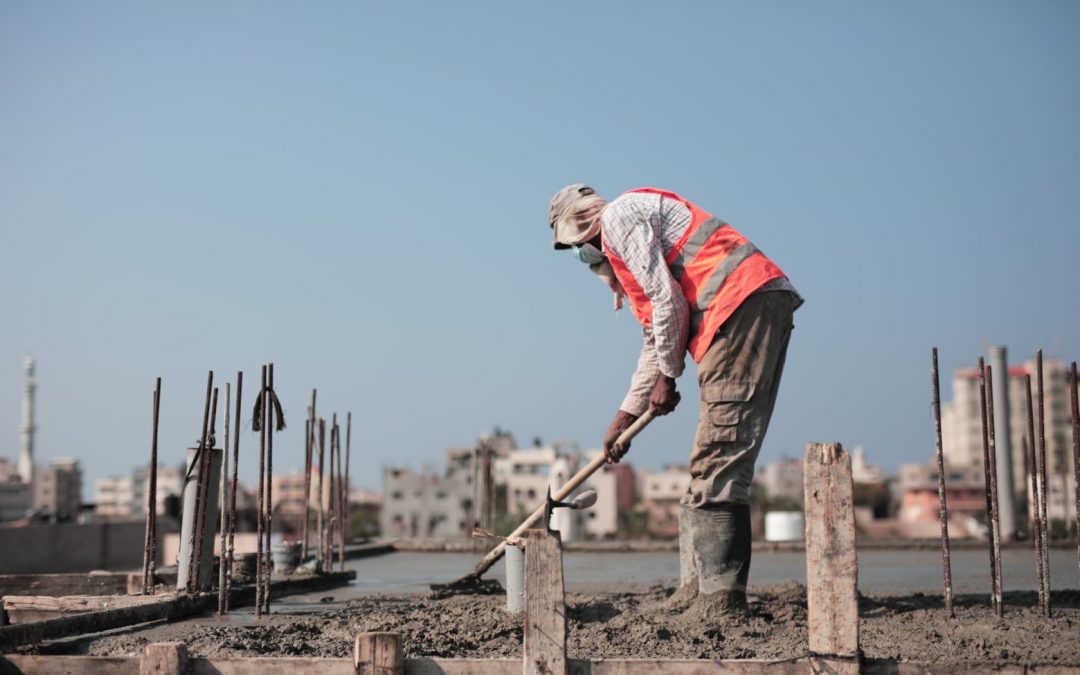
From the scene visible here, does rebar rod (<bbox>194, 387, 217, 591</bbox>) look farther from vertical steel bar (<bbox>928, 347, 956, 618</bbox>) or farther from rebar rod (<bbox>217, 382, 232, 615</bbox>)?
vertical steel bar (<bbox>928, 347, 956, 618</bbox>)

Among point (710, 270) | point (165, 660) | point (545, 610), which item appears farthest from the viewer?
point (710, 270)

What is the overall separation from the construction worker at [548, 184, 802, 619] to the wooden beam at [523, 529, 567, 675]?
158 cm

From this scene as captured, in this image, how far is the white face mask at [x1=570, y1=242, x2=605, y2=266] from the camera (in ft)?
17.3

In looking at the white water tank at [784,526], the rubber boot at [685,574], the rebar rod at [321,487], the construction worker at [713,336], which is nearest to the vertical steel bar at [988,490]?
the construction worker at [713,336]

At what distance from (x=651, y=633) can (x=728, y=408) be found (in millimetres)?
1090

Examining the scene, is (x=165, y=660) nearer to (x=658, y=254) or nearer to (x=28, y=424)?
(x=658, y=254)

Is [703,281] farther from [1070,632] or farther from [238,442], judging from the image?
[238,442]

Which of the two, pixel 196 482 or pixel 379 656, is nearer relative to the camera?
pixel 379 656

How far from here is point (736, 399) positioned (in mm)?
4871

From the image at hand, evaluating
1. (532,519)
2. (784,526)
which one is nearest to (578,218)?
(532,519)

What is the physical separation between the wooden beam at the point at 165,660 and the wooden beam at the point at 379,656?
1.90 ft

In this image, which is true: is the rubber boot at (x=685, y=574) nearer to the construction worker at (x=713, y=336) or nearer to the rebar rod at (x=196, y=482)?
the construction worker at (x=713, y=336)

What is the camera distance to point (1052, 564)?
894 centimetres

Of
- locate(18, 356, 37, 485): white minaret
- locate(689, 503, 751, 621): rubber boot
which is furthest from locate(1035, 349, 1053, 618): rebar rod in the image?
locate(18, 356, 37, 485): white minaret
